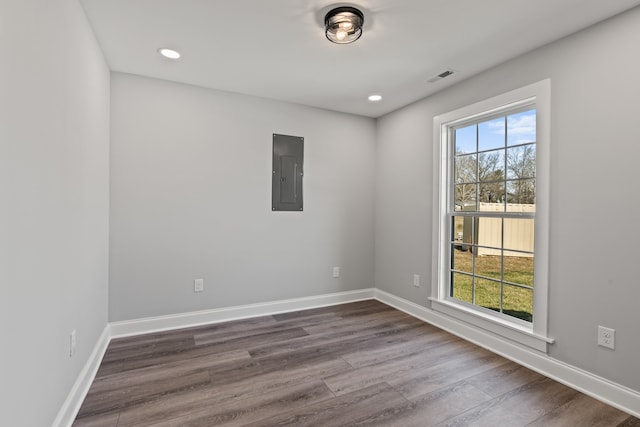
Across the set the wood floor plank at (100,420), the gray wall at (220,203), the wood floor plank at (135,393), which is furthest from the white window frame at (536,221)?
the wood floor plank at (100,420)

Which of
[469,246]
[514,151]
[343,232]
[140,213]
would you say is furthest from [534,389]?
[140,213]

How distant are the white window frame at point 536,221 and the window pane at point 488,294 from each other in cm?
8

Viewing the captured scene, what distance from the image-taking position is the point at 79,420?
5.69 ft

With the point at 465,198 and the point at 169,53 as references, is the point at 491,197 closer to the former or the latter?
the point at 465,198

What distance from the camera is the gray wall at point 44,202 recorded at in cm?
112

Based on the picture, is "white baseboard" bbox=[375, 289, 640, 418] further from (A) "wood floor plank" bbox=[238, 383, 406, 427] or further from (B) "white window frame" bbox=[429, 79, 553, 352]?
(A) "wood floor plank" bbox=[238, 383, 406, 427]

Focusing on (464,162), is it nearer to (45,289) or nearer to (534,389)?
(534,389)

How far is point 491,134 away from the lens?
2826 millimetres

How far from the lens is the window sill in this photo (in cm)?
232

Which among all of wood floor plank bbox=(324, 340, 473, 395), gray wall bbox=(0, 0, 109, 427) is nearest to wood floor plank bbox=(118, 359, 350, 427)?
wood floor plank bbox=(324, 340, 473, 395)

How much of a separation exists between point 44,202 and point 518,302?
3277 millimetres

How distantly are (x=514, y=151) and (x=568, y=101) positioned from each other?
0.52 meters

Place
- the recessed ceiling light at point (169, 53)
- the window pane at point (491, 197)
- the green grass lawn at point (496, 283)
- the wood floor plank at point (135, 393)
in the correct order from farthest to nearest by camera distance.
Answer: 1. the window pane at point (491, 197)
2. the green grass lawn at point (496, 283)
3. the recessed ceiling light at point (169, 53)
4. the wood floor plank at point (135, 393)

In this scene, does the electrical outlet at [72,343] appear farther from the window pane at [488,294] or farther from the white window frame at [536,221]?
the window pane at [488,294]
